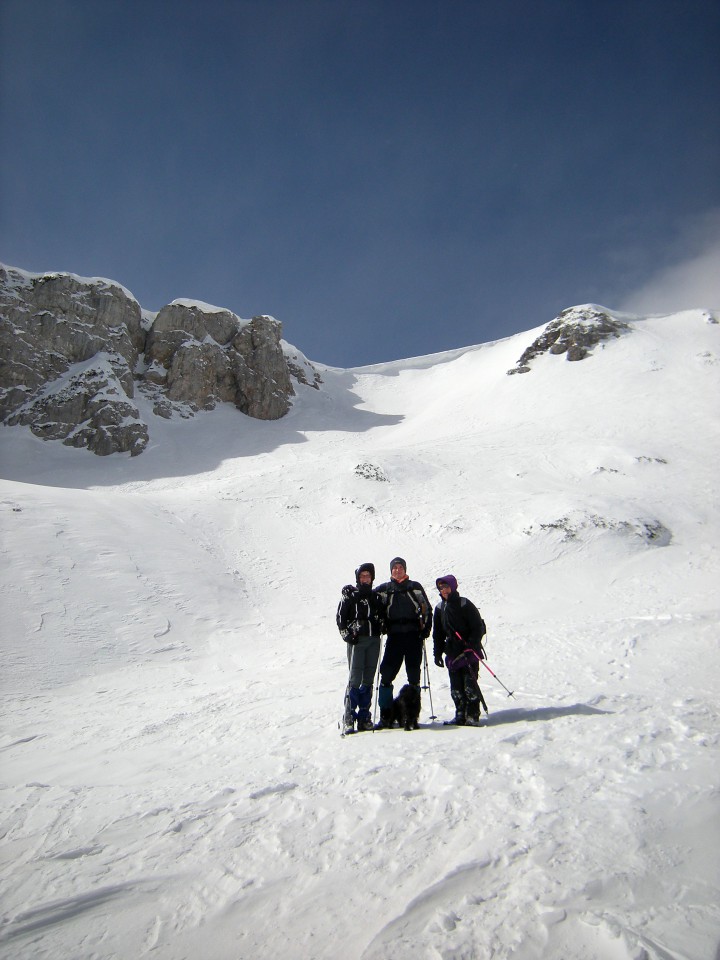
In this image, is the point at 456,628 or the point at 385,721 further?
the point at 456,628

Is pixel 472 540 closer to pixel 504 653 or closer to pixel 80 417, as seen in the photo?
pixel 504 653

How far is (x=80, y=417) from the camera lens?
4412 cm

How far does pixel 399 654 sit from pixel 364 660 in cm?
44

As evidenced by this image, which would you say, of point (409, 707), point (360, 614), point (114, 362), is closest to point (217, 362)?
point (114, 362)

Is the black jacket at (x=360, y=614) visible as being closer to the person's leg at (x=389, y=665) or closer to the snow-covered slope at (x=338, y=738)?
the person's leg at (x=389, y=665)

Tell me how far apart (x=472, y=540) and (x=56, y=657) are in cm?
1448

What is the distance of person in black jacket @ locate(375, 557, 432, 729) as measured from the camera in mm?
5957

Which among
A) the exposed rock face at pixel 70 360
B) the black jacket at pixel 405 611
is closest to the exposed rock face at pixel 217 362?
the exposed rock face at pixel 70 360

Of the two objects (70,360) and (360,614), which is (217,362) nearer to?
(70,360)

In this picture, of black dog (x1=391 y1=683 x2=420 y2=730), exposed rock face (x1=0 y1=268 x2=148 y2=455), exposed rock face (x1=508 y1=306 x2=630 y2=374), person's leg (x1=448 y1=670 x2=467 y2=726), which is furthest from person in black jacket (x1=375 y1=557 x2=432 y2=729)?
exposed rock face (x1=508 y1=306 x2=630 y2=374)

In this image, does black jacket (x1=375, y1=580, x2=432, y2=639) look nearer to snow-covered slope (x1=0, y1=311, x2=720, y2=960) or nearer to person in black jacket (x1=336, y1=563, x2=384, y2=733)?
person in black jacket (x1=336, y1=563, x2=384, y2=733)

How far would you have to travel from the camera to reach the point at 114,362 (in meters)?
49.8

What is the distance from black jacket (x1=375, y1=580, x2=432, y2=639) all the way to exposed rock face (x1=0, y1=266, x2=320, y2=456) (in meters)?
41.3

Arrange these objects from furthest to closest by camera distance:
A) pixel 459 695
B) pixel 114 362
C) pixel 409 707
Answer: pixel 114 362, pixel 459 695, pixel 409 707
